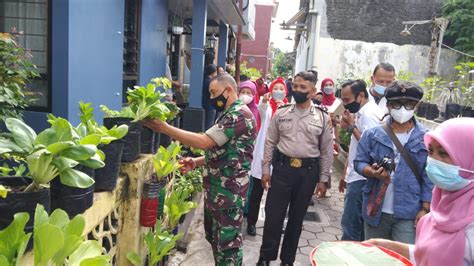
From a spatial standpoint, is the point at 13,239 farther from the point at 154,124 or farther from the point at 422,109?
the point at 422,109

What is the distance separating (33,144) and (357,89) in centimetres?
331

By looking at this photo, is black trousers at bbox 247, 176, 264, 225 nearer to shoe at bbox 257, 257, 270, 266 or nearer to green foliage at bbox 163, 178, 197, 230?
shoe at bbox 257, 257, 270, 266

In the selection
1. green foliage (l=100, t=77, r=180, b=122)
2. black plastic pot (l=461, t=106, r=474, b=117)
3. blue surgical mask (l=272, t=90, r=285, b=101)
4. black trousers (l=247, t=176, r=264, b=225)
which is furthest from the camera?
black plastic pot (l=461, t=106, r=474, b=117)

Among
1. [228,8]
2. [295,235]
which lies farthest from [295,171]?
[228,8]

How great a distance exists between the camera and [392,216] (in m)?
2.66

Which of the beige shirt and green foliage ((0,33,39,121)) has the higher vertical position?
green foliage ((0,33,39,121))

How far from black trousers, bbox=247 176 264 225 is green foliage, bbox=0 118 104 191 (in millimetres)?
3295

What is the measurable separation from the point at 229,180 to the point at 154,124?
744mm

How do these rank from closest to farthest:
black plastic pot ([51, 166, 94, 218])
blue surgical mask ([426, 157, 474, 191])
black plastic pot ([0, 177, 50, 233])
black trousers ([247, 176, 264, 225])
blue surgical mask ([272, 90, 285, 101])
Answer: black plastic pot ([0, 177, 50, 233])
black plastic pot ([51, 166, 94, 218])
blue surgical mask ([426, 157, 474, 191])
black trousers ([247, 176, 264, 225])
blue surgical mask ([272, 90, 285, 101])

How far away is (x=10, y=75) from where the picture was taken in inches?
108

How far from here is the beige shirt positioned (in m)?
3.59

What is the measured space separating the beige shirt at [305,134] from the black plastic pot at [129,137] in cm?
169

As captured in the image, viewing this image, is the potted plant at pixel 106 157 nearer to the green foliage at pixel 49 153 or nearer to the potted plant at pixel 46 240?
the green foliage at pixel 49 153

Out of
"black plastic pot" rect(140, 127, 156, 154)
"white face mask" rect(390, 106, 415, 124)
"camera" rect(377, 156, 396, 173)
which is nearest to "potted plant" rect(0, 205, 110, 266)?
"black plastic pot" rect(140, 127, 156, 154)
